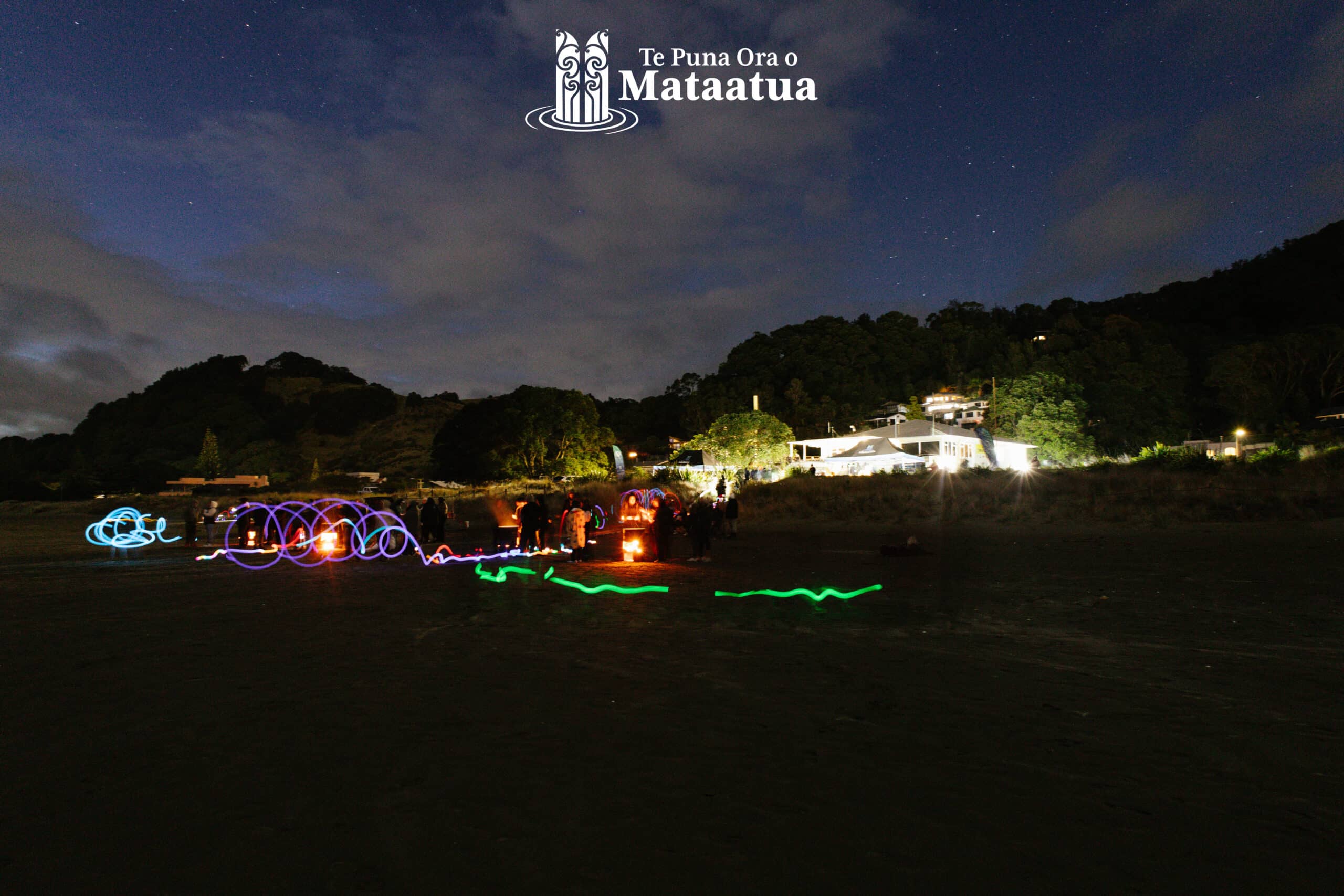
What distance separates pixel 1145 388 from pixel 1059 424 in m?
20.9

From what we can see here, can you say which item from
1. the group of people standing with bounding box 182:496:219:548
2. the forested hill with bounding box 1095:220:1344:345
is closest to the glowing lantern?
the group of people standing with bounding box 182:496:219:548

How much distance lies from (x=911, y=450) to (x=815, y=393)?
147 ft

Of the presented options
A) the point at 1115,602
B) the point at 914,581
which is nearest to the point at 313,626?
the point at 914,581

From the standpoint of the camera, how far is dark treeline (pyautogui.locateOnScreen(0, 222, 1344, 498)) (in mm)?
61156

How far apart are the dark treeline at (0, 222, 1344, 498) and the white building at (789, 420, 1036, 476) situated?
7.00 meters

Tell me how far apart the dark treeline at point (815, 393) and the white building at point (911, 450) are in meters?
7.00

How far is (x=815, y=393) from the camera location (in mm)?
103375

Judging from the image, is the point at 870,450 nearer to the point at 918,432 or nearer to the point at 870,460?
the point at 870,460

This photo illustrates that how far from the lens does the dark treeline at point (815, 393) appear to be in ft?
201

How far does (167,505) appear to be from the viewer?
2334 inches

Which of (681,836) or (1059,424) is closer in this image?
(681,836)

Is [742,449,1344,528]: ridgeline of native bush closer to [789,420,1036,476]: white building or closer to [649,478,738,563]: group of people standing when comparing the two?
[649,478,738,563]: group of people standing

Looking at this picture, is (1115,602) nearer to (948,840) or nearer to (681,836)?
(948,840)

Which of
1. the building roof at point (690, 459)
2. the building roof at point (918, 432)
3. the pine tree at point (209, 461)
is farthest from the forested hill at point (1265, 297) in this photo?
the pine tree at point (209, 461)
